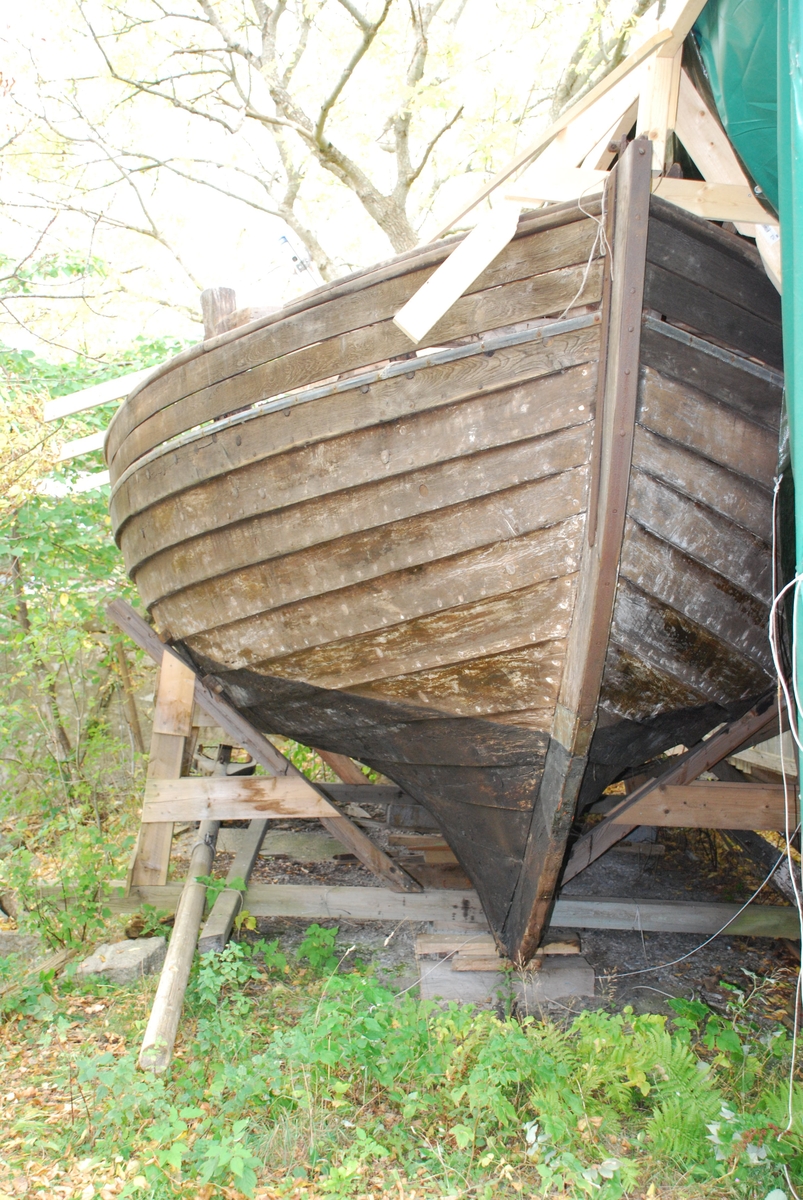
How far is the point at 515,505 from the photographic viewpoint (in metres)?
2.51

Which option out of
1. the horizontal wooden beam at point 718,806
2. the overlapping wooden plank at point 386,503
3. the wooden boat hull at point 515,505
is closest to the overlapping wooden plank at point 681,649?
the wooden boat hull at point 515,505

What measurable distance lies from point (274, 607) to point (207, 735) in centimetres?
339

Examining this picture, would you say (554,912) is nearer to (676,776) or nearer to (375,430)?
(676,776)

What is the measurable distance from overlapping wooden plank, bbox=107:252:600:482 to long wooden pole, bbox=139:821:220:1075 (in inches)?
79.6

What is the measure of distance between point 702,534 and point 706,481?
17cm

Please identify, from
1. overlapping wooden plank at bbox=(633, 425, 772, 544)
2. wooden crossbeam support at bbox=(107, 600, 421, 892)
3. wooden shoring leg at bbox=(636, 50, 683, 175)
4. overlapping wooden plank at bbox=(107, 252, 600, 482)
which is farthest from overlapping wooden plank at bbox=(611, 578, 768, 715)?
wooden crossbeam support at bbox=(107, 600, 421, 892)

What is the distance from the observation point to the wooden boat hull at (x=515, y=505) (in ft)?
7.76

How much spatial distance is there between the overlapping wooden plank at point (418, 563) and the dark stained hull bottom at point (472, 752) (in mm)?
393

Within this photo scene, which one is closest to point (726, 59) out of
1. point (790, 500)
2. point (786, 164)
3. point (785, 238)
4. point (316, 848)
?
point (786, 164)

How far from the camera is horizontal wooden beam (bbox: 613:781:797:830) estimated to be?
3596 millimetres

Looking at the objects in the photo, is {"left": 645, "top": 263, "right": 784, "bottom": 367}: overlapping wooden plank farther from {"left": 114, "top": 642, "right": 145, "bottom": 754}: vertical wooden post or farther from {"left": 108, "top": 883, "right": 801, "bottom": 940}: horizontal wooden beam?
{"left": 114, "top": 642, "right": 145, "bottom": 754}: vertical wooden post

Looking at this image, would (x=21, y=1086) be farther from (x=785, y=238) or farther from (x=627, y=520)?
(x=785, y=238)

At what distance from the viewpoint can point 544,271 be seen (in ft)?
7.72

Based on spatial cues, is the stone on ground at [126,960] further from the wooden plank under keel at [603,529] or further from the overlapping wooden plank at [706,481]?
the overlapping wooden plank at [706,481]
